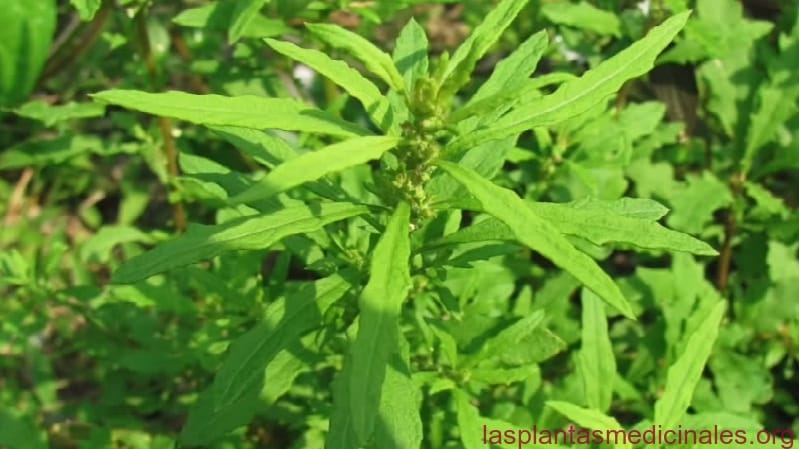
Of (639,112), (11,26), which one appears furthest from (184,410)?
(639,112)

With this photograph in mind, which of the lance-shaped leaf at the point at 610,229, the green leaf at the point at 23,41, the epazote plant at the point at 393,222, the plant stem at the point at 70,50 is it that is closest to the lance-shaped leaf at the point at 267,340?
the epazote plant at the point at 393,222

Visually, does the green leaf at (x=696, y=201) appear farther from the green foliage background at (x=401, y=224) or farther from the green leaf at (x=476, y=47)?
the green leaf at (x=476, y=47)

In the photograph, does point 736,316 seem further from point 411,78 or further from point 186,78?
point 186,78

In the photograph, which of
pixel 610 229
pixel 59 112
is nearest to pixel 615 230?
pixel 610 229

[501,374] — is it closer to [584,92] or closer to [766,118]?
[584,92]

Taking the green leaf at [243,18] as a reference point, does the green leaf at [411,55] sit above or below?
below

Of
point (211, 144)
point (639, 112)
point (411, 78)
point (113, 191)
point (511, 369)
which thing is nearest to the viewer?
point (411, 78)

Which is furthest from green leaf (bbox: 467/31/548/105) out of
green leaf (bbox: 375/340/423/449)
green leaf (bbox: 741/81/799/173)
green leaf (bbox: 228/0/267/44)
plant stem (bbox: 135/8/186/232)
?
green leaf (bbox: 741/81/799/173)

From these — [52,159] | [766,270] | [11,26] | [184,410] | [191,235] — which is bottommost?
[184,410]
